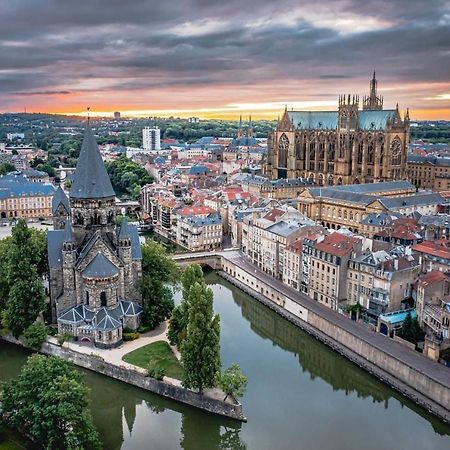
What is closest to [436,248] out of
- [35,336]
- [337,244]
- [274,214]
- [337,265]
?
[337,244]

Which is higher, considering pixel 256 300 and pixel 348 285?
pixel 348 285

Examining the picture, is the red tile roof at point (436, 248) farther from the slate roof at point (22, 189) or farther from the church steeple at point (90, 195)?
the slate roof at point (22, 189)

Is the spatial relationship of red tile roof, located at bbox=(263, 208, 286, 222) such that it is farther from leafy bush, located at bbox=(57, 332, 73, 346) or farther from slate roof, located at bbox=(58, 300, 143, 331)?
leafy bush, located at bbox=(57, 332, 73, 346)

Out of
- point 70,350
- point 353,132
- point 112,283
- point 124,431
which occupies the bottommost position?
point 124,431

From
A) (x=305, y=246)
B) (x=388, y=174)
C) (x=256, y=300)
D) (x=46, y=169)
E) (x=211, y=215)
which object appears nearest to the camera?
(x=305, y=246)

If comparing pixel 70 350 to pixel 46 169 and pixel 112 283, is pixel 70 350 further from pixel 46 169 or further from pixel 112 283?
pixel 46 169

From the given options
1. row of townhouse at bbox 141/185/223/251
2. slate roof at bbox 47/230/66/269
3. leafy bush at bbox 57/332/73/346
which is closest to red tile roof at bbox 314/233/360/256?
slate roof at bbox 47/230/66/269

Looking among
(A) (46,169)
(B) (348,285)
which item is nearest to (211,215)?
(B) (348,285)
